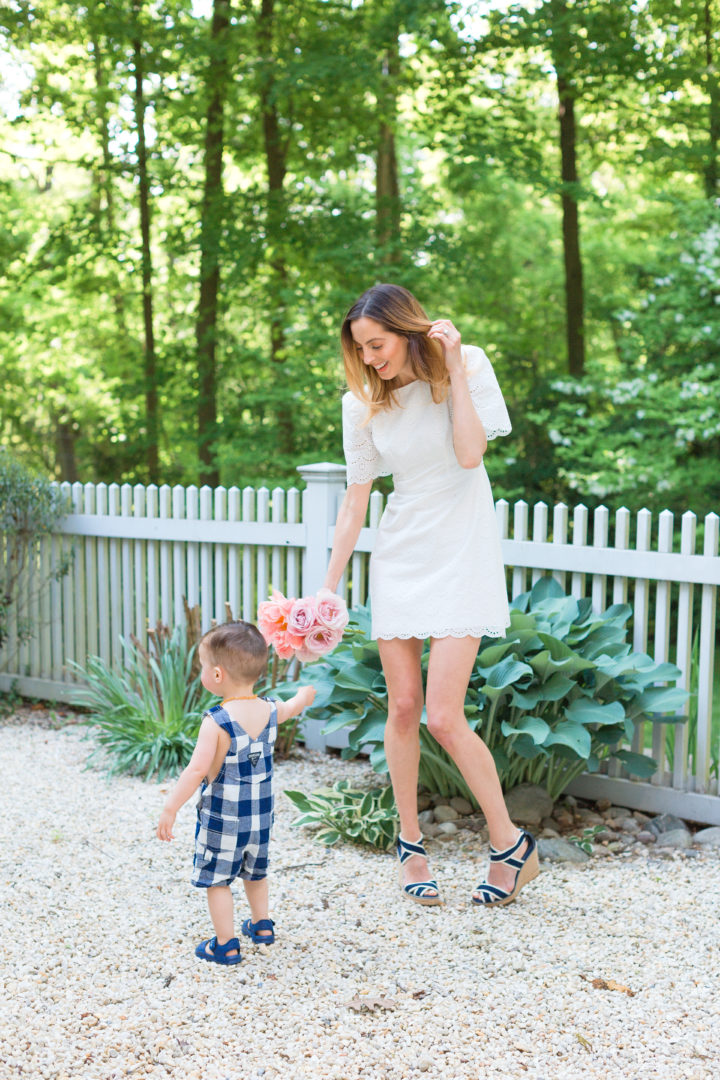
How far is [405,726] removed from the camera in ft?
9.78

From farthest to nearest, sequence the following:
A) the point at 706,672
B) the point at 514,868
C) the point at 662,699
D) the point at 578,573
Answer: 1. the point at 578,573
2. the point at 706,672
3. the point at 662,699
4. the point at 514,868

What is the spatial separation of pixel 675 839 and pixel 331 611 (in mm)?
1797

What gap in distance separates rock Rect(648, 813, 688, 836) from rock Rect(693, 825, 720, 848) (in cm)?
8

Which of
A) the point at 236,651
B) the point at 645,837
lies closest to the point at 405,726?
the point at 236,651

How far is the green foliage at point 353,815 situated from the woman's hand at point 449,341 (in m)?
1.69

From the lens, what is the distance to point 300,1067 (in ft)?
6.73

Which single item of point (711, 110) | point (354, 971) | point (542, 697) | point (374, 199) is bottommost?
point (354, 971)

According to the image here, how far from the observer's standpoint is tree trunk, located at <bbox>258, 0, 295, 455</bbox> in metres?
9.45

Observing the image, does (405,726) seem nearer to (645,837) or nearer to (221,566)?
(645,837)

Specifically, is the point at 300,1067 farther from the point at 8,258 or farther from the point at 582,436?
the point at 8,258

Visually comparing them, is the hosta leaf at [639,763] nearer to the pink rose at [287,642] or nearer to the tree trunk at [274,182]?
the pink rose at [287,642]

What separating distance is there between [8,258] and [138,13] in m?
3.18

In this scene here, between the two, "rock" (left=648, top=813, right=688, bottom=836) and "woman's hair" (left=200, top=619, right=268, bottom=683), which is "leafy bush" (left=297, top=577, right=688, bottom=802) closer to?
"rock" (left=648, top=813, right=688, bottom=836)

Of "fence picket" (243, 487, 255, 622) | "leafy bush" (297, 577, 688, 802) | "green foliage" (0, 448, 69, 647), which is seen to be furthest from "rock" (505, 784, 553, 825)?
"green foliage" (0, 448, 69, 647)
